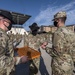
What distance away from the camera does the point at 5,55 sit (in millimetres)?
3779

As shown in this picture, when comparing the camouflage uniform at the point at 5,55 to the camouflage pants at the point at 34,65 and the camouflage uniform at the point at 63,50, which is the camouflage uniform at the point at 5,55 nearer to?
the camouflage uniform at the point at 63,50

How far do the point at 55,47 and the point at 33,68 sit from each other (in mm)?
3216

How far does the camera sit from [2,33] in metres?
3.74

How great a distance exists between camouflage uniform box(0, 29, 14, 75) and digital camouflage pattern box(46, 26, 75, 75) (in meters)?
1.48

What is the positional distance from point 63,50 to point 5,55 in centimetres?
172

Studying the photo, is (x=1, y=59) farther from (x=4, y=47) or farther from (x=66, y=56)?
(x=66, y=56)

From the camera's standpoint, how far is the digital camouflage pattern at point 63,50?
4934 mm

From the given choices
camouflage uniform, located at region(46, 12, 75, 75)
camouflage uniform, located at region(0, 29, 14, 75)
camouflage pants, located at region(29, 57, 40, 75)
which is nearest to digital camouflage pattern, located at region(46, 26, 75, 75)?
camouflage uniform, located at region(46, 12, 75, 75)

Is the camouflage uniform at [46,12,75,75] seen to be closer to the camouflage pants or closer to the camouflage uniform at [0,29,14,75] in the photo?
the camouflage uniform at [0,29,14,75]

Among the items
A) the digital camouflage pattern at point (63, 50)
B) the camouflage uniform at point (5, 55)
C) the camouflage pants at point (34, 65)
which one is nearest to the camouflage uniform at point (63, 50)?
the digital camouflage pattern at point (63, 50)

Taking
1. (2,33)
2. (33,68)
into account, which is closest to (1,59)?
(2,33)

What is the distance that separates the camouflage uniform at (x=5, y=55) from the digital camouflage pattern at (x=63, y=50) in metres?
1.48

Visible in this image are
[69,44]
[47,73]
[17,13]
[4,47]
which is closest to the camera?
[4,47]

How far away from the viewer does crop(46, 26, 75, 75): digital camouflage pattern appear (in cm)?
493
